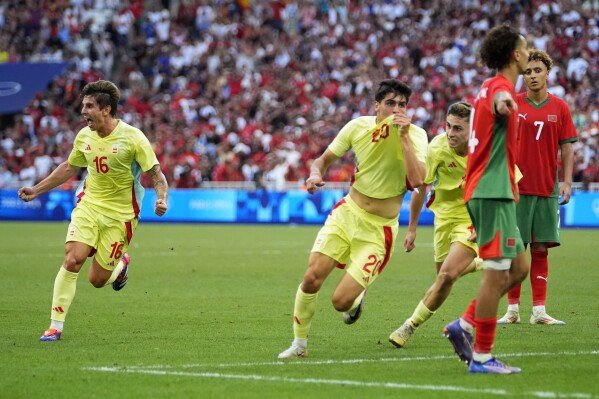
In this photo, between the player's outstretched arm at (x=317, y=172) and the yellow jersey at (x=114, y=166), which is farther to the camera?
the yellow jersey at (x=114, y=166)

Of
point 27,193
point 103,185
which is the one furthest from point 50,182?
point 103,185

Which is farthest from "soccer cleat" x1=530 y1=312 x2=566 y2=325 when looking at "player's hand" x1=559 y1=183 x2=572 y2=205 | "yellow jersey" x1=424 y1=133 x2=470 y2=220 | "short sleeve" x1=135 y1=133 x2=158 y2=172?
"short sleeve" x1=135 y1=133 x2=158 y2=172

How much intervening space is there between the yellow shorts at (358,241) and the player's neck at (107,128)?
2.83m

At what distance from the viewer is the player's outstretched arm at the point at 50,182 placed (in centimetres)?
1118

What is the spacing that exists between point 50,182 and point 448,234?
3.99 meters

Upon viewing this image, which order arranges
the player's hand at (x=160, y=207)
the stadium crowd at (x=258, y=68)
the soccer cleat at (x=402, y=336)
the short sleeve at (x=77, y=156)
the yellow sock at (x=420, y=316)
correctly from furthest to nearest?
1. the stadium crowd at (x=258, y=68)
2. the short sleeve at (x=77, y=156)
3. the player's hand at (x=160, y=207)
4. the yellow sock at (x=420, y=316)
5. the soccer cleat at (x=402, y=336)

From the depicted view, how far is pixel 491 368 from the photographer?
8.16m

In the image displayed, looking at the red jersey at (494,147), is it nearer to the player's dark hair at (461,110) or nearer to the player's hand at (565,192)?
the player's dark hair at (461,110)

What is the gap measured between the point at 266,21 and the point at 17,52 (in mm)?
9371

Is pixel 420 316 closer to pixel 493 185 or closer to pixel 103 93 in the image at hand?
pixel 493 185

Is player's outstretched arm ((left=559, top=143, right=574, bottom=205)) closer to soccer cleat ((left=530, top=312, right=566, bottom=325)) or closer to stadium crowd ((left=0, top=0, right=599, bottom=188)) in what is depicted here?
soccer cleat ((left=530, top=312, right=566, bottom=325))

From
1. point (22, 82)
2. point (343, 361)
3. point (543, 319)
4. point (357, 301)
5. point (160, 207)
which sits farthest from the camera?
point (22, 82)

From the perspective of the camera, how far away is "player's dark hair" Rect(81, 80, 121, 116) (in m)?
11.1

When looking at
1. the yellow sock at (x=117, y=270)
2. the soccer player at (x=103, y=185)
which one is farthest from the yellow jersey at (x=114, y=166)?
the yellow sock at (x=117, y=270)
